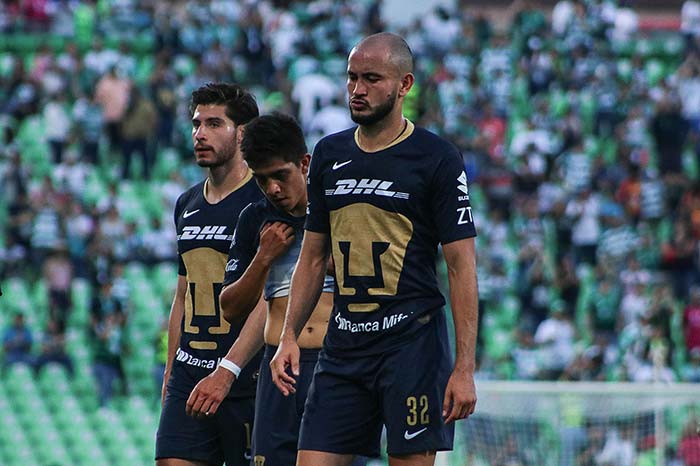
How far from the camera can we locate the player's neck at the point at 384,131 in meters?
6.16

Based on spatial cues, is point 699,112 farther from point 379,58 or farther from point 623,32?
point 379,58

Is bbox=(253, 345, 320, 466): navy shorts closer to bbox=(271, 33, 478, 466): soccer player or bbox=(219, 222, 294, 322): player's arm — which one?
bbox=(219, 222, 294, 322): player's arm

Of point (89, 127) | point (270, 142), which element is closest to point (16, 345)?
point (89, 127)

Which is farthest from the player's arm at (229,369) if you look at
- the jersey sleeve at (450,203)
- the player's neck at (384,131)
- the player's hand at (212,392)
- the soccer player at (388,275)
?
the jersey sleeve at (450,203)

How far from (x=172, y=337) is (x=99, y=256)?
11523 mm

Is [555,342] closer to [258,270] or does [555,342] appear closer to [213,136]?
[213,136]

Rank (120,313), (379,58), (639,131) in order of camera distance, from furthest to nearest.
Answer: (639,131), (120,313), (379,58)

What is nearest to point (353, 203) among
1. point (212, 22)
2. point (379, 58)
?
point (379, 58)

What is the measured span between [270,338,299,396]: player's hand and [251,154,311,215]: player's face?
2.46 feet

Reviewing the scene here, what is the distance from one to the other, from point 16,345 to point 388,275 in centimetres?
1243

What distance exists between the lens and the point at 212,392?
270 inches

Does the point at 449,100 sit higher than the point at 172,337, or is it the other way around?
the point at 449,100

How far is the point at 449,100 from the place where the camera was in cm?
2255

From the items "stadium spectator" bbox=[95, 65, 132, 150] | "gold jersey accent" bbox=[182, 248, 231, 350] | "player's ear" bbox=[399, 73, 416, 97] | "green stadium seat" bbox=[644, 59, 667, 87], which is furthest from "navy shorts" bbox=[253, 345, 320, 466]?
"green stadium seat" bbox=[644, 59, 667, 87]
